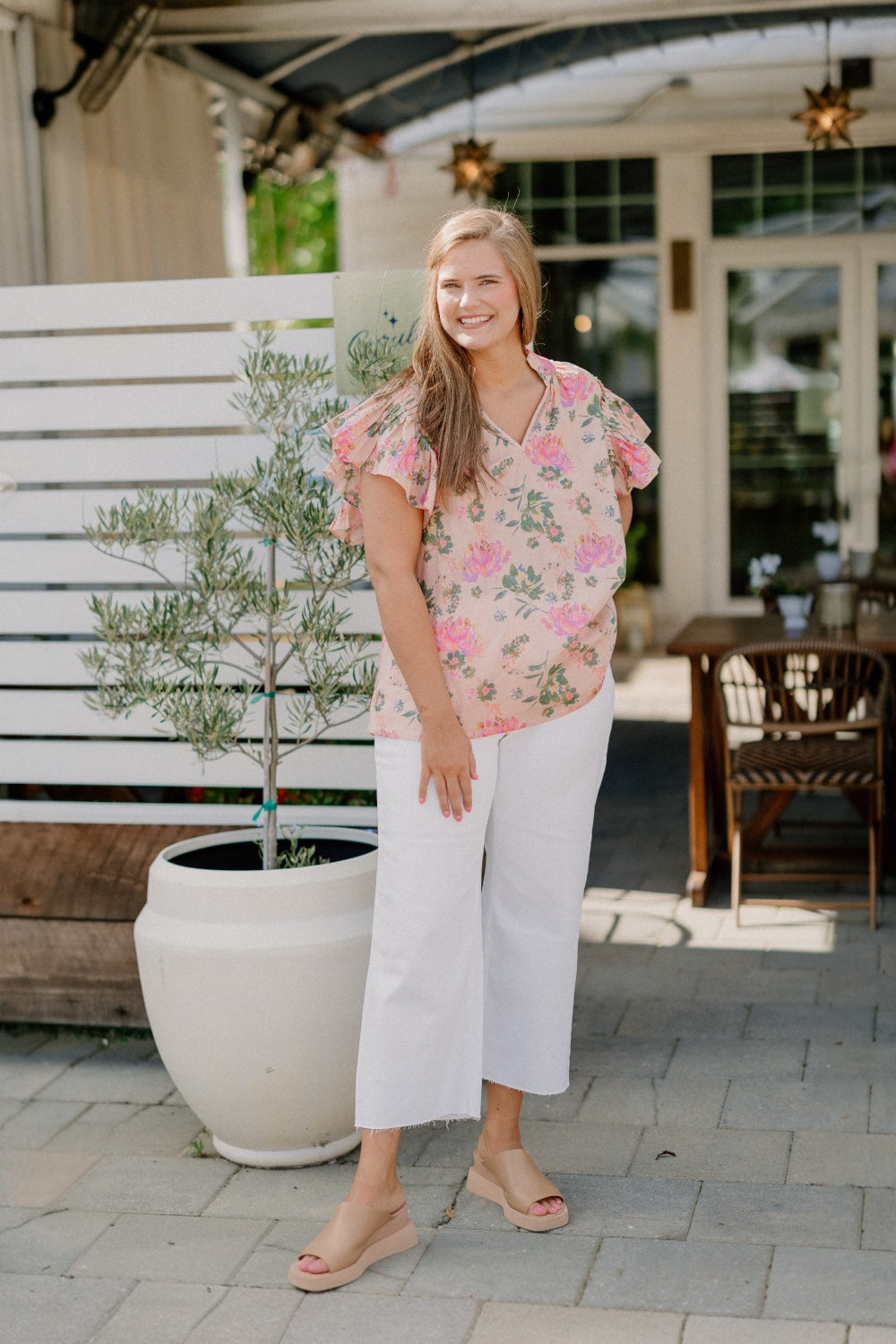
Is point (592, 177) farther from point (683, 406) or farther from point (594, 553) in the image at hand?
point (594, 553)

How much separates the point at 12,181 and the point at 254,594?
257 centimetres

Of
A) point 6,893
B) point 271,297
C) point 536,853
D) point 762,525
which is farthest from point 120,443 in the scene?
point 762,525

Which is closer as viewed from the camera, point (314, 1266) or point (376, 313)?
point (314, 1266)

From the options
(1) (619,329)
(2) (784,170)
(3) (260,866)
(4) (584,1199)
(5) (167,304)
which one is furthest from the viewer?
(1) (619,329)

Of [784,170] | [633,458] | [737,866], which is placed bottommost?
[737,866]

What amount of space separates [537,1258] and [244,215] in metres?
5.45

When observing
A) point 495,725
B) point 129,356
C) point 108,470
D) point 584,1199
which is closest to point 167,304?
point 129,356

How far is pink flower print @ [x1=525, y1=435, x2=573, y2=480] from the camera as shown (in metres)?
2.62

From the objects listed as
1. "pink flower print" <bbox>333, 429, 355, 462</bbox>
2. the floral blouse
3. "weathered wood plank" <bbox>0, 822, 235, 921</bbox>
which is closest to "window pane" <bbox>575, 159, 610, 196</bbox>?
"weathered wood plank" <bbox>0, 822, 235, 921</bbox>

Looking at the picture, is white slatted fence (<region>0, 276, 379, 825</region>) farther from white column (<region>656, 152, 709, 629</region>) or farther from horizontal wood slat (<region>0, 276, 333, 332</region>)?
white column (<region>656, 152, 709, 629</region>)

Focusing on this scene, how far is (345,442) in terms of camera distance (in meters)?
→ 2.59

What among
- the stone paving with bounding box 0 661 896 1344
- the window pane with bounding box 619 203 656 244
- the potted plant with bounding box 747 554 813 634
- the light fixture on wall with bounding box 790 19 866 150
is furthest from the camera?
the window pane with bounding box 619 203 656 244

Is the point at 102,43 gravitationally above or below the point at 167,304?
above

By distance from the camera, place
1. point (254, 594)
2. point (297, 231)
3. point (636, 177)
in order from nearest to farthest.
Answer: point (254, 594) → point (636, 177) → point (297, 231)
